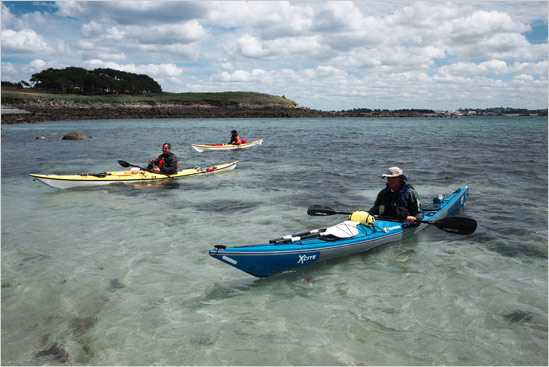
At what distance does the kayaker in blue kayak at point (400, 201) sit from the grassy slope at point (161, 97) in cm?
9115

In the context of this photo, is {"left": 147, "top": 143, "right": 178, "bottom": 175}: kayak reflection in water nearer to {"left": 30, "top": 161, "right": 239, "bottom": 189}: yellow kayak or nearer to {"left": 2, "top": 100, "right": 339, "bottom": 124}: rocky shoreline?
{"left": 30, "top": 161, "right": 239, "bottom": 189}: yellow kayak

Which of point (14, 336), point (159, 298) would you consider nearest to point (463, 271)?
point (159, 298)

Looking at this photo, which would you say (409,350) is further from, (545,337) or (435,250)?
(435,250)

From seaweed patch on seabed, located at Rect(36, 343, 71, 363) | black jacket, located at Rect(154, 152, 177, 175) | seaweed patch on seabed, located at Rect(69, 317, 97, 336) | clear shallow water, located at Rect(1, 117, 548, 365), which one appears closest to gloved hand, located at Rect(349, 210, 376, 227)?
clear shallow water, located at Rect(1, 117, 548, 365)

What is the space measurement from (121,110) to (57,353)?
3660 inches

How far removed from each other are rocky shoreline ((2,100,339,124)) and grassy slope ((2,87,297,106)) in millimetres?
2371

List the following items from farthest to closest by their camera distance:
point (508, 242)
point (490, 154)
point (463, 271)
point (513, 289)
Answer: point (490, 154) < point (508, 242) < point (463, 271) < point (513, 289)

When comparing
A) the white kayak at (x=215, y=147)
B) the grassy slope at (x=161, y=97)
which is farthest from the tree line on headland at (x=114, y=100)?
the white kayak at (x=215, y=147)

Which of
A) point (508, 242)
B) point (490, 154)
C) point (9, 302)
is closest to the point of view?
point (9, 302)

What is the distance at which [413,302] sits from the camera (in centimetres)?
568

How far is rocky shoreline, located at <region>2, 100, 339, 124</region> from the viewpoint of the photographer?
67938 millimetres

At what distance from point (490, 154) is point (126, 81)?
120833 mm

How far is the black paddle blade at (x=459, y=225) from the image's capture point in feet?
24.4

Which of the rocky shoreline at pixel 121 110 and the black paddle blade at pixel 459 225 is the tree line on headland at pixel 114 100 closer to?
the rocky shoreline at pixel 121 110
